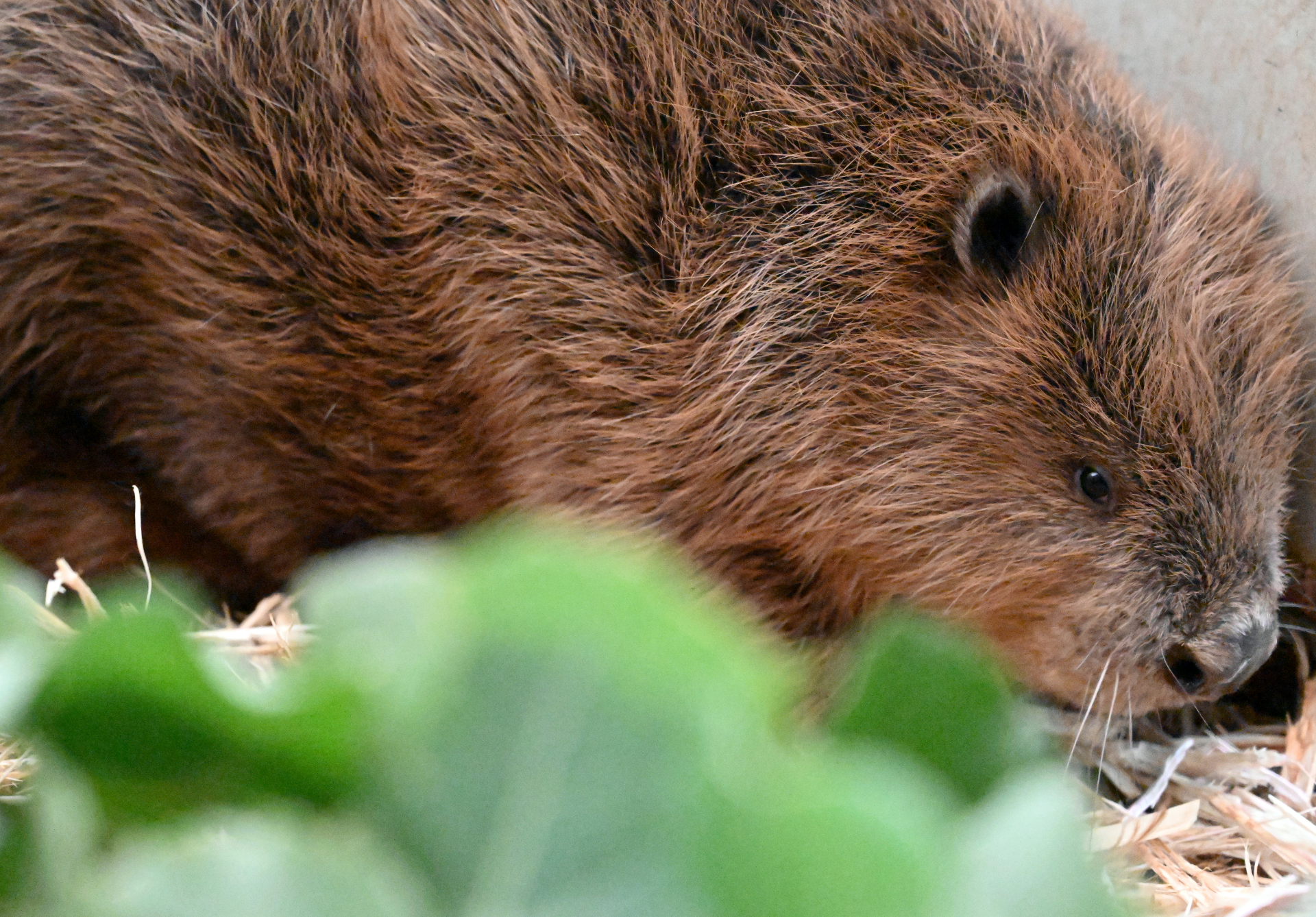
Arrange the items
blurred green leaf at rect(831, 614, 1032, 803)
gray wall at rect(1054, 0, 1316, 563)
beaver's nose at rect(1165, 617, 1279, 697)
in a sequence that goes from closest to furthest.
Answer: blurred green leaf at rect(831, 614, 1032, 803) < beaver's nose at rect(1165, 617, 1279, 697) < gray wall at rect(1054, 0, 1316, 563)

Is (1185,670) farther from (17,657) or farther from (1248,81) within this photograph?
(17,657)

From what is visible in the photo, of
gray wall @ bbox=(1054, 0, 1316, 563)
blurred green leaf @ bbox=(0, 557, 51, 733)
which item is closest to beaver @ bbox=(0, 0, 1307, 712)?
gray wall @ bbox=(1054, 0, 1316, 563)

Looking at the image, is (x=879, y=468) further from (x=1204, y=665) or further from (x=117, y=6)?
(x=117, y=6)

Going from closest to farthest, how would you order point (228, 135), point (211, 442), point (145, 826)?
point (145, 826)
point (228, 135)
point (211, 442)

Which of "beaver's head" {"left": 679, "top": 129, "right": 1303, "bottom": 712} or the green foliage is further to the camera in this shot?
"beaver's head" {"left": 679, "top": 129, "right": 1303, "bottom": 712}

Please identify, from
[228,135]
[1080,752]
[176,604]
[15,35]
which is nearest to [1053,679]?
[1080,752]

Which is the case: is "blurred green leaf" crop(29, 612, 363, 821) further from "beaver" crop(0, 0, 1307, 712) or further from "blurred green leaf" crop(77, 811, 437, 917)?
"beaver" crop(0, 0, 1307, 712)

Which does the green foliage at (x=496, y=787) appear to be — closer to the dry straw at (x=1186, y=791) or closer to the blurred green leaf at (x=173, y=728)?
the blurred green leaf at (x=173, y=728)
